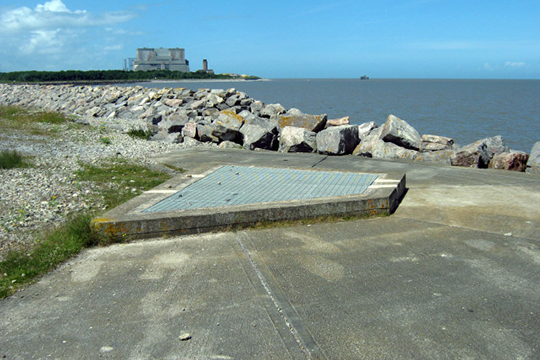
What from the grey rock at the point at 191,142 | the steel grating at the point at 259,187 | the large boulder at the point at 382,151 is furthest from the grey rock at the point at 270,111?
the steel grating at the point at 259,187

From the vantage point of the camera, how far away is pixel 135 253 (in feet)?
15.5

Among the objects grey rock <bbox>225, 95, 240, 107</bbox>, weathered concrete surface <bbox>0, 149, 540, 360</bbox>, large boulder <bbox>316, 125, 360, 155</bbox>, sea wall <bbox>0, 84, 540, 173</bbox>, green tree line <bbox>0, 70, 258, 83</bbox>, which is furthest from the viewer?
green tree line <bbox>0, 70, 258, 83</bbox>

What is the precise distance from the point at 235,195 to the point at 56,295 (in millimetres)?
2691

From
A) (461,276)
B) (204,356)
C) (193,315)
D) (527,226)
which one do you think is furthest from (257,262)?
(527,226)

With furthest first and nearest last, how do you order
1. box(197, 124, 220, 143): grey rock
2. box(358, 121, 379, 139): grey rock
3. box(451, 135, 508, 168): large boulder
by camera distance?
box(358, 121, 379, 139): grey rock
box(197, 124, 220, 143): grey rock
box(451, 135, 508, 168): large boulder

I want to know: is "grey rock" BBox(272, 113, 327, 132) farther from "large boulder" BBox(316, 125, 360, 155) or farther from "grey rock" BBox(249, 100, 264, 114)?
"grey rock" BBox(249, 100, 264, 114)

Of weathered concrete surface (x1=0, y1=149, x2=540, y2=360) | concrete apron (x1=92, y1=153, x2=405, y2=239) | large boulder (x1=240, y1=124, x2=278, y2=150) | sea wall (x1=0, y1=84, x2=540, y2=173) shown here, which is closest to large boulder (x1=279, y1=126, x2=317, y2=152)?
sea wall (x1=0, y1=84, x2=540, y2=173)

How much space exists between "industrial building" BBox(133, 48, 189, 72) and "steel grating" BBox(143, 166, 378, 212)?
291ft

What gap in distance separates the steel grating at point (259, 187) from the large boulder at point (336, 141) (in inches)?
134

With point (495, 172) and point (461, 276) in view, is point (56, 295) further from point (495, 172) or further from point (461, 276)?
point (495, 172)

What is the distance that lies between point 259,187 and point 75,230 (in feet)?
8.26

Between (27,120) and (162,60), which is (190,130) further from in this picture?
(162,60)

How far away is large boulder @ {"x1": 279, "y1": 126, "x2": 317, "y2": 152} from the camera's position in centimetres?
1165

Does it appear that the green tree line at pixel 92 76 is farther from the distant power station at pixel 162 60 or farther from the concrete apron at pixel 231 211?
the concrete apron at pixel 231 211
